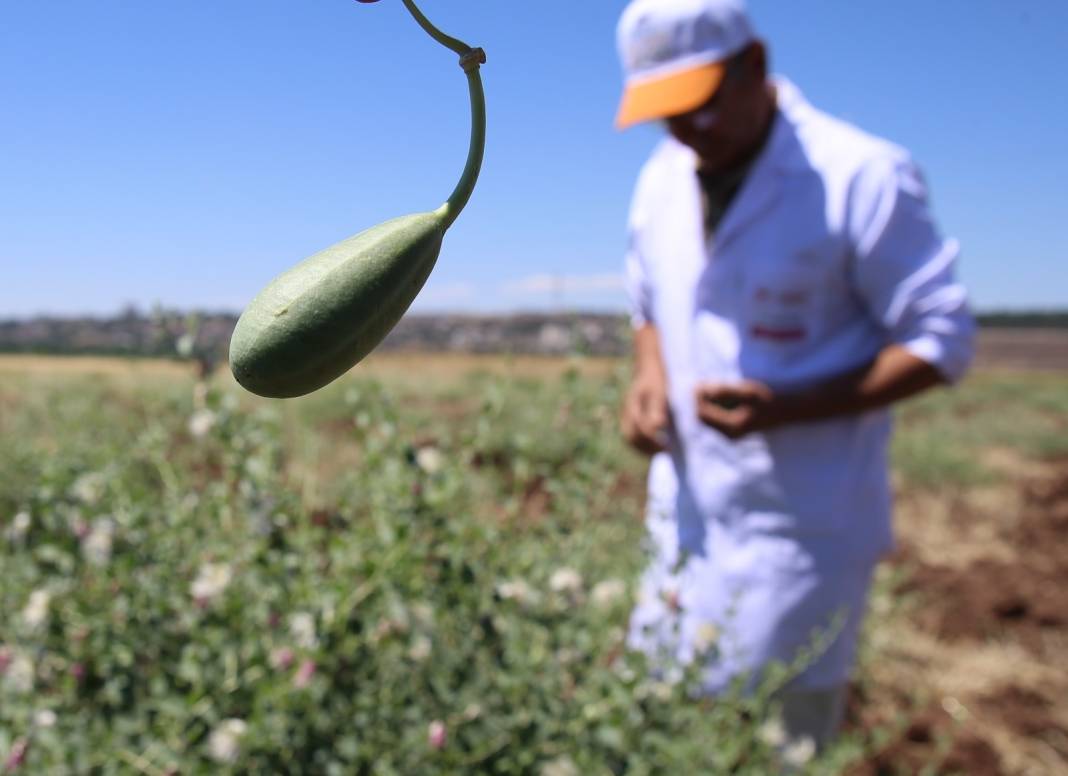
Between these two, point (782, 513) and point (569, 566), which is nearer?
point (569, 566)

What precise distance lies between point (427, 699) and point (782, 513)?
0.70 metres

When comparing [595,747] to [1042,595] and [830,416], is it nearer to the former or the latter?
[830,416]

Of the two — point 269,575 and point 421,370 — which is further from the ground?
point 269,575

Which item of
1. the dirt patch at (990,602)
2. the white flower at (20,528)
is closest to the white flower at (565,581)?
the white flower at (20,528)

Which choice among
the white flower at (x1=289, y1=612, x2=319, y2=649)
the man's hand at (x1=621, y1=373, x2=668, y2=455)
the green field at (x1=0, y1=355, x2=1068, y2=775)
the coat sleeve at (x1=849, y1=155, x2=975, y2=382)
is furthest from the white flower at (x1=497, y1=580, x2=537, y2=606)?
the coat sleeve at (x1=849, y1=155, x2=975, y2=382)

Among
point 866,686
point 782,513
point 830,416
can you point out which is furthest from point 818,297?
point 866,686

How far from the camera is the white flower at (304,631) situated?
3.48ft

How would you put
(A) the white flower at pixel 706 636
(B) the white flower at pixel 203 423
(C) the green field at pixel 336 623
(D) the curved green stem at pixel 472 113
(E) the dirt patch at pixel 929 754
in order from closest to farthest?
1. (D) the curved green stem at pixel 472 113
2. (C) the green field at pixel 336 623
3. (A) the white flower at pixel 706 636
4. (B) the white flower at pixel 203 423
5. (E) the dirt patch at pixel 929 754

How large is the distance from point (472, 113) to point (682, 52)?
1.39 meters

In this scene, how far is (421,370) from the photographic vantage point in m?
6.91

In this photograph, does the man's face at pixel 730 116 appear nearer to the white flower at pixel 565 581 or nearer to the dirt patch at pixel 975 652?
the white flower at pixel 565 581

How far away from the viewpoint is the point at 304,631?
1.07 m

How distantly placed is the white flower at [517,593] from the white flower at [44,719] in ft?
1.60

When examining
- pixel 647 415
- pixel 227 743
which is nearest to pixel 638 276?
pixel 647 415
